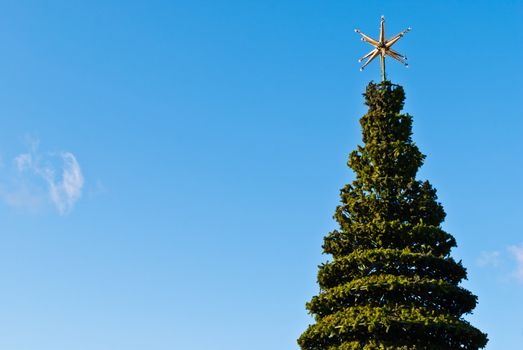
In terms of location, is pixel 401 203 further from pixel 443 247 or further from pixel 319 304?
pixel 319 304

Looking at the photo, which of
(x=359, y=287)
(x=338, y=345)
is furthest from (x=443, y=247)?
(x=338, y=345)

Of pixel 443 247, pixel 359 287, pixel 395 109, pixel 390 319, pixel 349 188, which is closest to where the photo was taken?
pixel 390 319

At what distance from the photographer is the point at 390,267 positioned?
28.3 m

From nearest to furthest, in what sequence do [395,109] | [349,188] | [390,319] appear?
1. [390,319]
2. [349,188]
3. [395,109]

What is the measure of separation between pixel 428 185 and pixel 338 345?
32.2 ft

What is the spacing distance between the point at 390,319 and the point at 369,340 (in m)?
1.44

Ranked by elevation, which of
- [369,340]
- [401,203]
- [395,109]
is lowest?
[369,340]

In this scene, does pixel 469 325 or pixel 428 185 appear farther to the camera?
pixel 428 185

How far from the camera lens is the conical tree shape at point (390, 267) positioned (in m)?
26.4

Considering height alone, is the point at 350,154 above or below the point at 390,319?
above

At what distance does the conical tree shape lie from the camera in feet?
86.7

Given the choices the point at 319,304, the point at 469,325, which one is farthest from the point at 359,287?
the point at 469,325

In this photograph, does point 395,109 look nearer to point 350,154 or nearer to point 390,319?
point 350,154

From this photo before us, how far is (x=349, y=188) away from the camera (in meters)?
32.3
